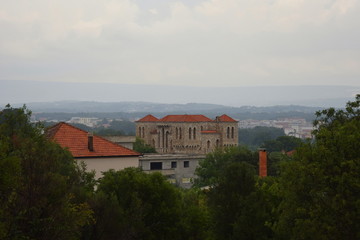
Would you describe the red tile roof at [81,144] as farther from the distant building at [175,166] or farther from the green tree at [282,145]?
the green tree at [282,145]

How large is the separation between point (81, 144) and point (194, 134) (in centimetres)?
8832

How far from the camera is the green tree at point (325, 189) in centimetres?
2286

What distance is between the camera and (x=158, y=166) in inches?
3071

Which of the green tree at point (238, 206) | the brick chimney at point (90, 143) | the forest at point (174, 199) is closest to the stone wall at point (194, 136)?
the brick chimney at point (90, 143)

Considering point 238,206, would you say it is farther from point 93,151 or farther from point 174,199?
point 93,151

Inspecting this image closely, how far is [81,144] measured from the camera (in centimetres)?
4275

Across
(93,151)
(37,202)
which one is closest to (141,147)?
(93,151)

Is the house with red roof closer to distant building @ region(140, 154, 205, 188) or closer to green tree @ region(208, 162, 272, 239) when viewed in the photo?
green tree @ region(208, 162, 272, 239)

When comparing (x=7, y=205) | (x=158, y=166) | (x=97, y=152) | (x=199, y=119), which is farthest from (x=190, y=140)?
(x=7, y=205)

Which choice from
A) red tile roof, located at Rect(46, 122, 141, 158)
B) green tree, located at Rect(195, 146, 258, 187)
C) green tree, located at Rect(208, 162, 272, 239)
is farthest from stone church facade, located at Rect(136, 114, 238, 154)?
green tree, located at Rect(208, 162, 272, 239)

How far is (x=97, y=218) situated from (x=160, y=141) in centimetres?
10979

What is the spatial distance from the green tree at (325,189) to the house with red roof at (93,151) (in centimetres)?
1777

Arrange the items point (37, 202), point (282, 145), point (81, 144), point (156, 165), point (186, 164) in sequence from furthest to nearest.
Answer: point (282, 145)
point (186, 164)
point (156, 165)
point (81, 144)
point (37, 202)

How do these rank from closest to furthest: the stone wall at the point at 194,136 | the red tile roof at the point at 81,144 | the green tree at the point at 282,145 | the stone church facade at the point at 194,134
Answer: the red tile roof at the point at 81,144 < the stone wall at the point at 194,136 < the stone church facade at the point at 194,134 < the green tree at the point at 282,145
